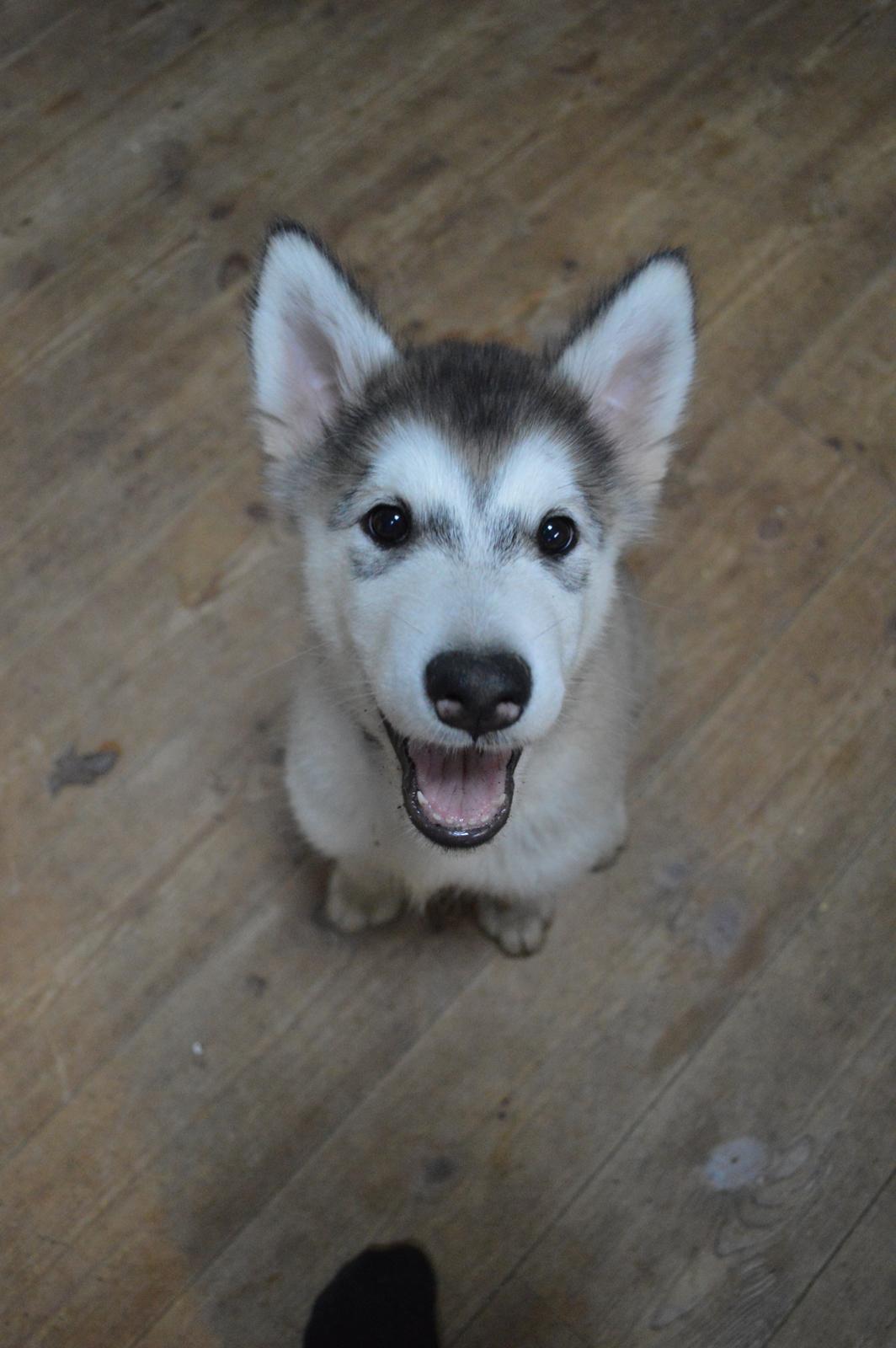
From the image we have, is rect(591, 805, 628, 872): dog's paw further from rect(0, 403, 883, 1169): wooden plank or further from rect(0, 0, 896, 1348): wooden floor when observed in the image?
rect(0, 403, 883, 1169): wooden plank

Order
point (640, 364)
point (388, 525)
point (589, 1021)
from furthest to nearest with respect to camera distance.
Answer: point (589, 1021)
point (640, 364)
point (388, 525)

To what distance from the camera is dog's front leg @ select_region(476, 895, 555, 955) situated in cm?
238

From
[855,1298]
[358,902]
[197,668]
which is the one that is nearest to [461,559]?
[358,902]

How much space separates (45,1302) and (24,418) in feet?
7.27

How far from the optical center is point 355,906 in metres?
2.39

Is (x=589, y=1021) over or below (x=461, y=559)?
below

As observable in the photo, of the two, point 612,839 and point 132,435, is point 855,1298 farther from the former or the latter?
point 132,435

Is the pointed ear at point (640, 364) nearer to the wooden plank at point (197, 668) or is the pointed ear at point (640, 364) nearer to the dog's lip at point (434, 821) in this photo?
the dog's lip at point (434, 821)

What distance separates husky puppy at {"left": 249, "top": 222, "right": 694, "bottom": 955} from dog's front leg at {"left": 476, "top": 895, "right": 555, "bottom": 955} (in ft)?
0.69

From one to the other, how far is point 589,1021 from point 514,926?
28 cm

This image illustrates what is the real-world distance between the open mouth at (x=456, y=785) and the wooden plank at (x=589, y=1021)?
89cm

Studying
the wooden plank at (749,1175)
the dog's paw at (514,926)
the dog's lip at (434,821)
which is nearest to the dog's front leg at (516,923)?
the dog's paw at (514,926)

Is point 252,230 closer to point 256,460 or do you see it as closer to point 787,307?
point 256,460

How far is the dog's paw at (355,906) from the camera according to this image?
7.81ft
